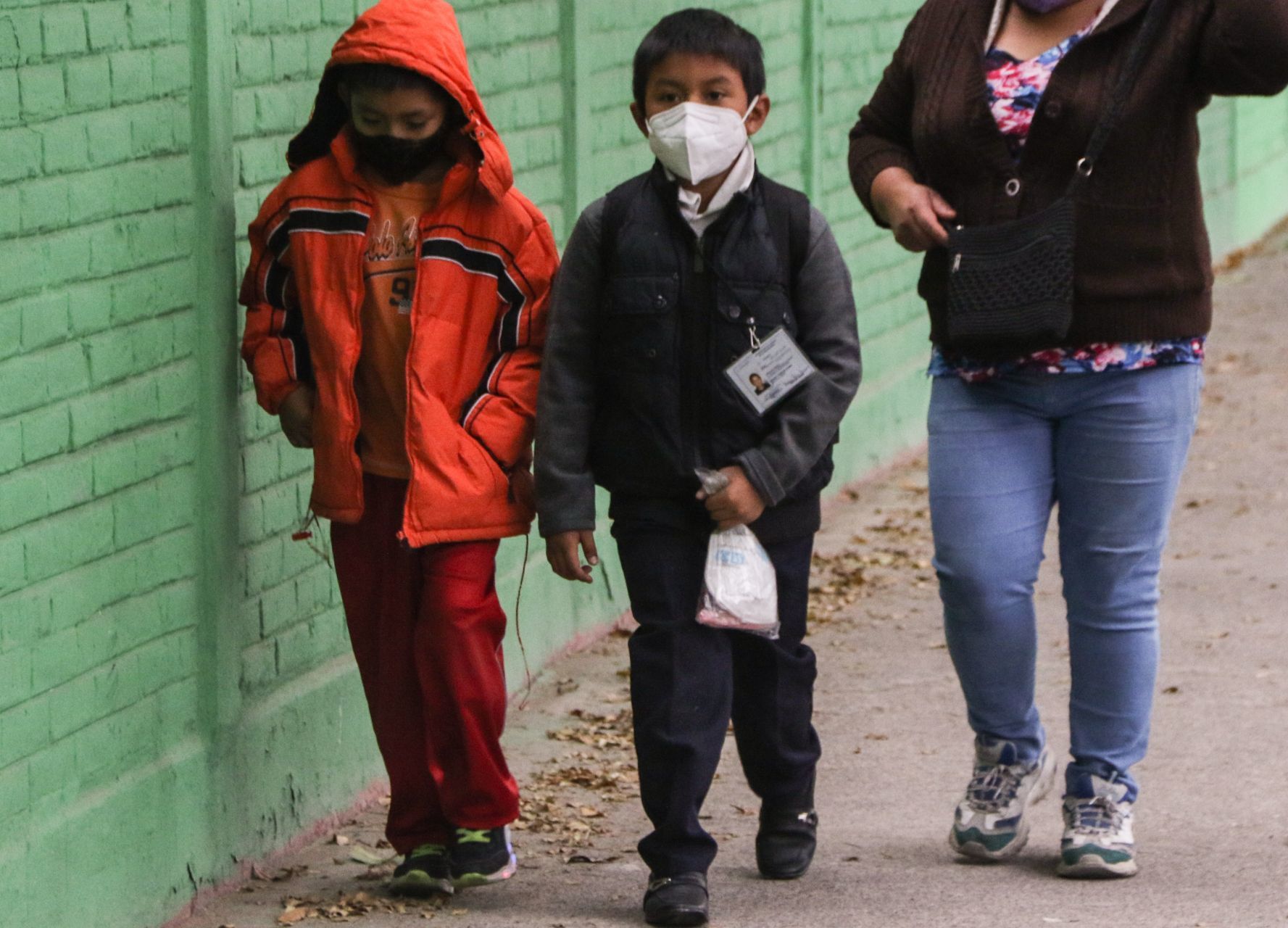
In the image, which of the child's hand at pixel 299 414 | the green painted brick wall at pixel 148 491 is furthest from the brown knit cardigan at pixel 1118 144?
the green painted brick wall at pixel 148 491

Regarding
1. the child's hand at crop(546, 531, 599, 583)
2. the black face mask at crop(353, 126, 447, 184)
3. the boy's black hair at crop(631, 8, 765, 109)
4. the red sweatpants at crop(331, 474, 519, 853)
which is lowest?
the red sweatpants at crop(331, 474, 519, 853)

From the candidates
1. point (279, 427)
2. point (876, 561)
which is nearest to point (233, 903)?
point (279, 427)

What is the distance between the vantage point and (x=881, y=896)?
15.4 ft

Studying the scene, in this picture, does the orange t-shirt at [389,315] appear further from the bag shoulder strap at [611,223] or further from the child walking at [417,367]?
the bag shoulder strap at [611,223]

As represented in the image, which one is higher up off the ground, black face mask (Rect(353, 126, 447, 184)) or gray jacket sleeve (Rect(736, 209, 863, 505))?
black face mask (Rect(353, 126, 447, 184))

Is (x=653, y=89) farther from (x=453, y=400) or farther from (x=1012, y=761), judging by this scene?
(x=1012, y=761)

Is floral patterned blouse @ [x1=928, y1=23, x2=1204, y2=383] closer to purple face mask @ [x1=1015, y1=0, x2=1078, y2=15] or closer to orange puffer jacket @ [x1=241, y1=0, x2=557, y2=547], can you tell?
purple face mask @ [x1=1015, y1=0, x2=1078, y2=15]

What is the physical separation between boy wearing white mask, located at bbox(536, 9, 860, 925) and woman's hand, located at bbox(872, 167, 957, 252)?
0.24 m

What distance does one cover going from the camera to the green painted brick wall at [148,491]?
4086 mm

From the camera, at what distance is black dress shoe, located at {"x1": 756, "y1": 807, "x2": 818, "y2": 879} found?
4777 millimetres

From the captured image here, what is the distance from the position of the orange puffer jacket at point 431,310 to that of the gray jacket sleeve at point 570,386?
0.13 meters

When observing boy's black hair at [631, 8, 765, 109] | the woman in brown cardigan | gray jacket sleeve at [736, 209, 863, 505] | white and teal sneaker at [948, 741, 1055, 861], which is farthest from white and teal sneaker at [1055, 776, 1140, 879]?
boy's black hair at [631, 8, 765, 109]

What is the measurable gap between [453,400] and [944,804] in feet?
5.88

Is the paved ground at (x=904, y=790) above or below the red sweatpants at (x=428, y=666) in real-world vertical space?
below
